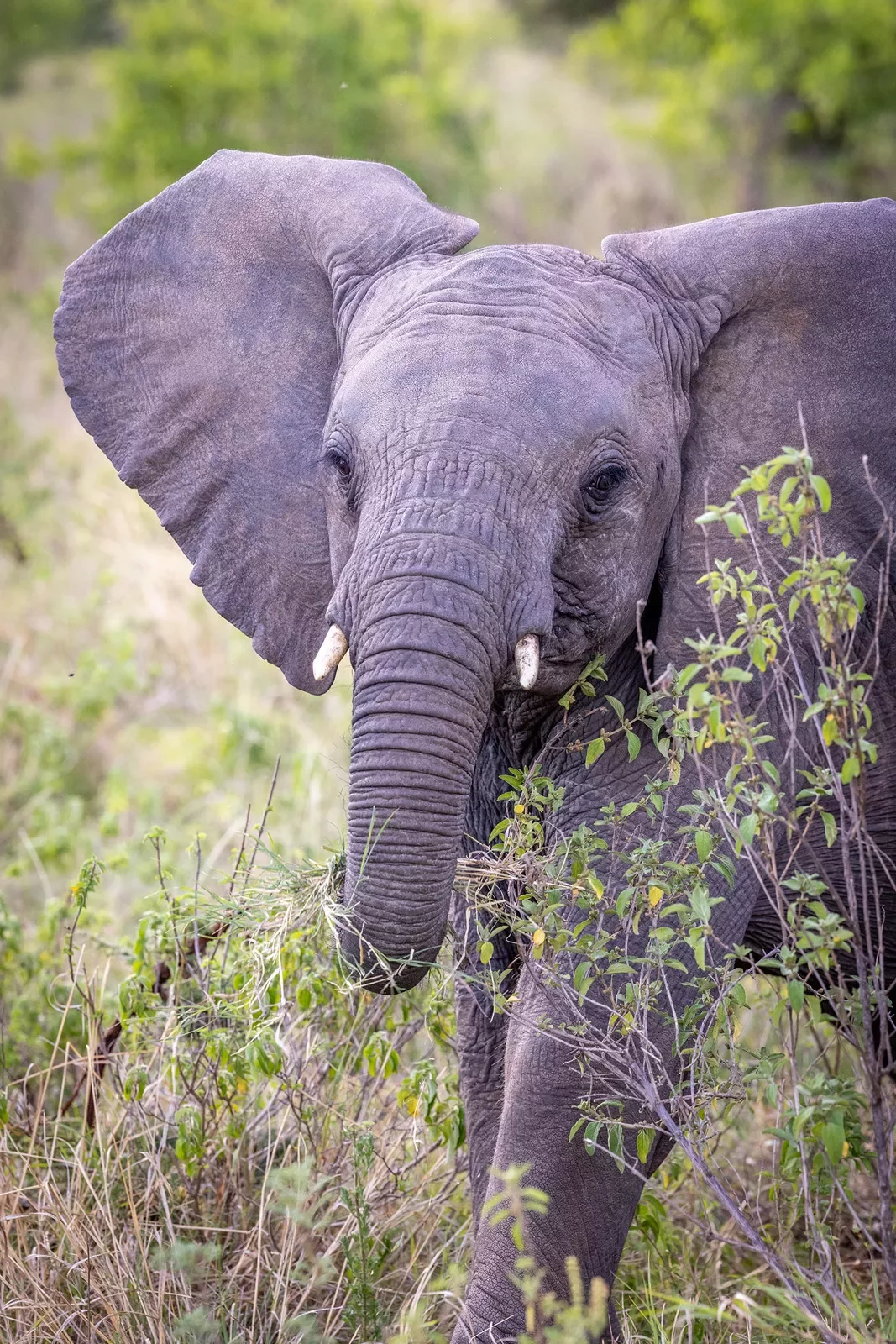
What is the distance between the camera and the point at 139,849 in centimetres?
654

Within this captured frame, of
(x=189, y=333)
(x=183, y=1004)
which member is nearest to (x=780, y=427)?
(x=189, y=333)

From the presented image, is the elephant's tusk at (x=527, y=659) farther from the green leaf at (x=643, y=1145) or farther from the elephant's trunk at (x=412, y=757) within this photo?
the green leaf at (x=643, y=1145)

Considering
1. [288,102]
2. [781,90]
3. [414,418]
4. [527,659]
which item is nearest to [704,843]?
[527,659]

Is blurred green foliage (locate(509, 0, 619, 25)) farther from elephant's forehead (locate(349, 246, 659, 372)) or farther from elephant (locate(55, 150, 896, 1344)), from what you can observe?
elephant's forehead (locate(349, 246, 659, 372))

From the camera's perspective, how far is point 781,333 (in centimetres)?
365

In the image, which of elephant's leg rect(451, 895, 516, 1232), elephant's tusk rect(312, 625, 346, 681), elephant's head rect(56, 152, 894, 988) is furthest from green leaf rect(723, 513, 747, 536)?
elephant's leg rect(451, 895, 516, 1232)

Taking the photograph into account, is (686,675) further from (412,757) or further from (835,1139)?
(835,1139)

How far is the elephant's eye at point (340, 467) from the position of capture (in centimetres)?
353

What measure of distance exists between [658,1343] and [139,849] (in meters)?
3.42

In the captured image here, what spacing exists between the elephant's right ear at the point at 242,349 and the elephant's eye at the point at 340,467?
32 centimetres

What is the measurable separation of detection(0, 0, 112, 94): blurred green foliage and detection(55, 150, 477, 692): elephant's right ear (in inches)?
1019

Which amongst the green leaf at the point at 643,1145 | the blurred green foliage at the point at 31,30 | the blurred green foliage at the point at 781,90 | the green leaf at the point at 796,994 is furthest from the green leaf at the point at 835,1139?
the blurred green foliage at the point at 31,30

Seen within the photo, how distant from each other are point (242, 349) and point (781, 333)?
4.43 feet

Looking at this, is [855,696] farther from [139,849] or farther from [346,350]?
[139,849]
